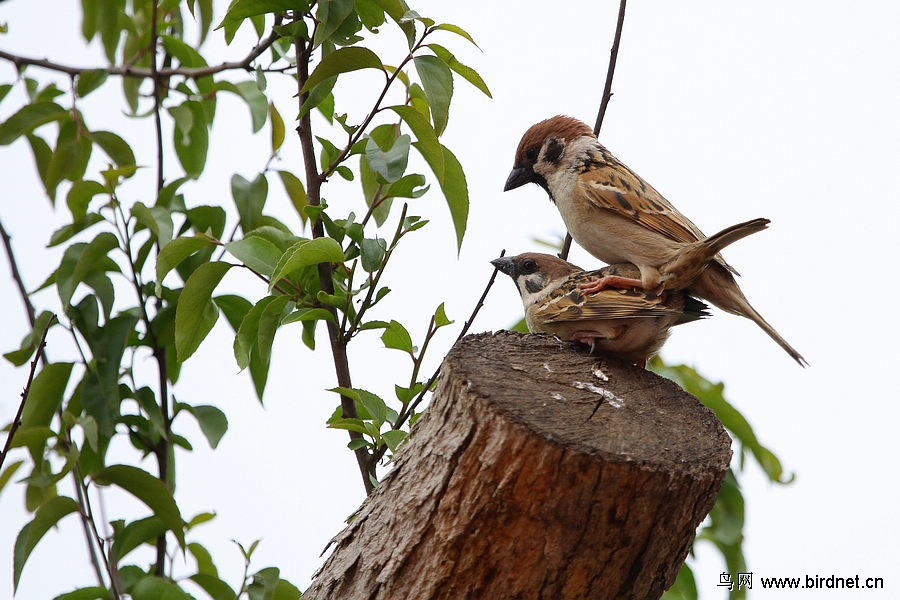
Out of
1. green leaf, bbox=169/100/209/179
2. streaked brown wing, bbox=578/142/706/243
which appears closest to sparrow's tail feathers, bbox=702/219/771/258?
streaked brown wing, bbox=578/142/706/243

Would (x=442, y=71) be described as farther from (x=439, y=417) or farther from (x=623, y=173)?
(x=623, y=173)

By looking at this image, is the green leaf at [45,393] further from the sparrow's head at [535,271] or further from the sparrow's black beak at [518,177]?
the sparrow's black beak at [518,177]

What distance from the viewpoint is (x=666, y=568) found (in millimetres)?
1918

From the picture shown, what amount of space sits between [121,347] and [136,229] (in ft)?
1.14

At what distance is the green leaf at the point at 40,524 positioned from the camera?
8.02 feet

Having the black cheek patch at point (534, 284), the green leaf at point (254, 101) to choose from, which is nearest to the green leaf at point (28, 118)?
the green leaf at point (254, 101)

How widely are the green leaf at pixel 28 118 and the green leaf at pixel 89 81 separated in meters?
0.10

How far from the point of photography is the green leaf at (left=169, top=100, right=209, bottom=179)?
3064 millimetres

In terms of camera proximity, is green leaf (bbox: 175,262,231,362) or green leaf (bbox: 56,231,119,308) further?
green leaf (bbox: 56,231,119,308)

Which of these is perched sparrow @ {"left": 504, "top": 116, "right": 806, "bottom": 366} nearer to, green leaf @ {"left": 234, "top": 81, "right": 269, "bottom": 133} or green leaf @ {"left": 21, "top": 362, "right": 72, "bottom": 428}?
green leaf @ {"left": 234, "top": 81, "right": 269, "bottom": 133}

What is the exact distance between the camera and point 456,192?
95.1 inches

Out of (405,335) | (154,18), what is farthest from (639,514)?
(154,18)

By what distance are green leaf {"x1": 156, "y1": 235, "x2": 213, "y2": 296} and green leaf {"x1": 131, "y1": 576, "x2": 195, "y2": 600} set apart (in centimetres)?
75

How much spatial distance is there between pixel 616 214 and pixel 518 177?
1.73 ft
